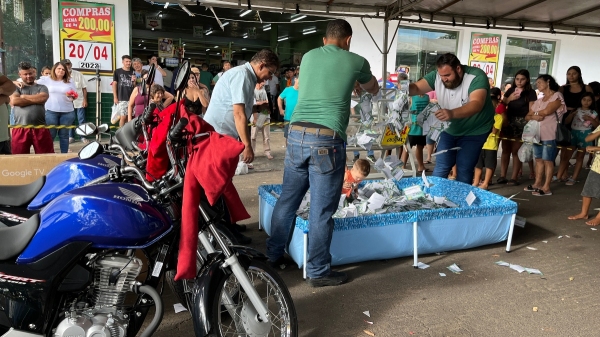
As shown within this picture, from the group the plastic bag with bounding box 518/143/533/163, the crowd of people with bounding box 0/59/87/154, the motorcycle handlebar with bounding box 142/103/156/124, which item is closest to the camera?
the motorcycle handlebar with bounding box 142/103/156/124

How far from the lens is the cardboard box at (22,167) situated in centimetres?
436

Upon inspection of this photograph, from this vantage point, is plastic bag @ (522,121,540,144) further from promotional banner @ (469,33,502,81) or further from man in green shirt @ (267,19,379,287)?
promotional banner @ (469,33,502,81)

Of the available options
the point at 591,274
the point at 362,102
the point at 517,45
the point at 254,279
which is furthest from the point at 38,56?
the point at 517,45

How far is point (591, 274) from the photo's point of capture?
13.3 ft

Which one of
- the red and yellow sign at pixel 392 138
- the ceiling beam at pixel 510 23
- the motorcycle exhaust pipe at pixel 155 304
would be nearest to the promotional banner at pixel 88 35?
the ceiling beam at pixel 510 23

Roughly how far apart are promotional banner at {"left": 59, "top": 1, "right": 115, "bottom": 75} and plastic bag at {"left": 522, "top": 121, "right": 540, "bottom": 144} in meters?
8.43

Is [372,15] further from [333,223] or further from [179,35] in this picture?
[179,35]

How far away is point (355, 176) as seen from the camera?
4762 millimetres

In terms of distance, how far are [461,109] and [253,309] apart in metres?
3.08

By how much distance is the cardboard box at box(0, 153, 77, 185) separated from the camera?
4.36m

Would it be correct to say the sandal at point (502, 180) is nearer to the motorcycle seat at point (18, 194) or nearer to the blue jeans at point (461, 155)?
the blue jeans at point (461, 155)

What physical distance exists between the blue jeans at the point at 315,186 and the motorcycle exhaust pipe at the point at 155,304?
1.49 m

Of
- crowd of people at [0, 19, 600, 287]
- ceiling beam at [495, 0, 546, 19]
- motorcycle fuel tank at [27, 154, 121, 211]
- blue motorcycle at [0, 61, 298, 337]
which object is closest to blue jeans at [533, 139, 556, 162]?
crowd of people at [0, 19, 600, 287]

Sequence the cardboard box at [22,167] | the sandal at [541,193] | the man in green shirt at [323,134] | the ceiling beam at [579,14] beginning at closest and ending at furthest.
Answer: the man in green shirt at [323,134]
the cardboard box at [22,167]
the sandal at [541,193]
the ceiling beam at [579,14]
